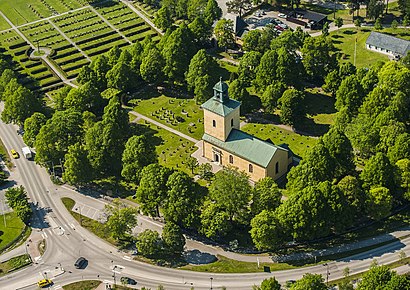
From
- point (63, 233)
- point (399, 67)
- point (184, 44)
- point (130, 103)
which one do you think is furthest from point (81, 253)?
point (399, 67)

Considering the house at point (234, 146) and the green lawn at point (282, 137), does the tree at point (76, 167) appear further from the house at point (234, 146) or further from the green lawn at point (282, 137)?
the green lawn at point (282, 137)

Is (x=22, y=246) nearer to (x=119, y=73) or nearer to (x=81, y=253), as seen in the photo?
(x=81, y=253)

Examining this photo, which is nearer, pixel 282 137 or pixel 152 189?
pixel 152 189

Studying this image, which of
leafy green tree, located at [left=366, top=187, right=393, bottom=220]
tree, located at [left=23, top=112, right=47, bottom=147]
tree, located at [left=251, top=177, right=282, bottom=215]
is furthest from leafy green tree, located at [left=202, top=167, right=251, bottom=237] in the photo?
tree, located at [left=23, top=112, right=47, bottom=147]

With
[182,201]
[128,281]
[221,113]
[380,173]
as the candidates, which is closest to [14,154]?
[182,201]

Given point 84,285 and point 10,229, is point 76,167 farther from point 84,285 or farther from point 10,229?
point 84,285

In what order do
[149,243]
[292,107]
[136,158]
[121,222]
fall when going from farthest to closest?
[292,107] < [136,158] < [121,222] < [149,243]

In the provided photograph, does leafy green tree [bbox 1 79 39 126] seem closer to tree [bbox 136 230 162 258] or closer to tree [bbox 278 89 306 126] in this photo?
tree [bbox 136 230 162 258]
